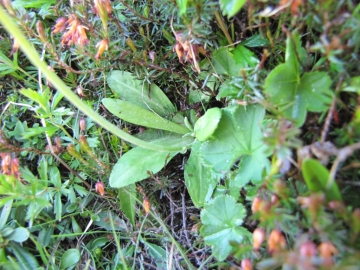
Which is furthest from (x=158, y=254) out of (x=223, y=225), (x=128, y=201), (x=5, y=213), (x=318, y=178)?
(x=318, y=178)

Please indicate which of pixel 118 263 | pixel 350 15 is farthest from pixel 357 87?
pixel 118 263

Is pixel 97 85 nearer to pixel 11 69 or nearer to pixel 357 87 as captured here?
pixel 11 69

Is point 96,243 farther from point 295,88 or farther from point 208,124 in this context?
point 295,88

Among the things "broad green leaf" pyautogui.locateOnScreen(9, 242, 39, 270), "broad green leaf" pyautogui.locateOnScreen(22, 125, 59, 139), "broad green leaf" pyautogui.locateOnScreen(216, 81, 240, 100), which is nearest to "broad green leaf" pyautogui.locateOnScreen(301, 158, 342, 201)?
"broad green leaf" pyautogui.locateOnScreen(216, 81, 240, 100)

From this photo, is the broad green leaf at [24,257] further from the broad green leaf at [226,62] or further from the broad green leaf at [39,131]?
the broad green leaf at [226,62]

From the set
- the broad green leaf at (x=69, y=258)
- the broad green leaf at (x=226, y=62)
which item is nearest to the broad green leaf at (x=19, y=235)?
the broad green leaf at (x=69, y=258)

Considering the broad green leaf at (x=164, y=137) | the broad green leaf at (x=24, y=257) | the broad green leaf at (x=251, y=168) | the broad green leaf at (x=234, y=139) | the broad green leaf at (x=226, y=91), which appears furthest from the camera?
the broad green leaf at (x=164, y=137)
